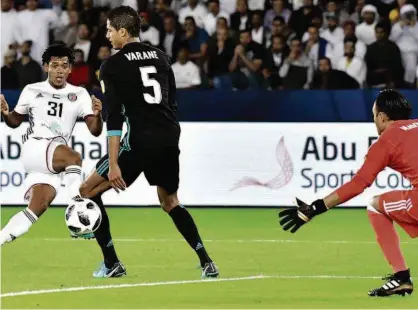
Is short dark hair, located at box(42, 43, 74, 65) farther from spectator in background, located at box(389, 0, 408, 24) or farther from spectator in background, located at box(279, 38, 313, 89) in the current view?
spectator in background, located at box(389, 0, 408, 24)

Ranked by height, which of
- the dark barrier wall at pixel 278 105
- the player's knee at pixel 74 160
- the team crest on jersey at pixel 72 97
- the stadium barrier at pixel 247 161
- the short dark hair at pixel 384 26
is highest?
the team crest on jersey at pixel 72 97

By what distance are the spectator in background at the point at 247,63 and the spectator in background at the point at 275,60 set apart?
117mm

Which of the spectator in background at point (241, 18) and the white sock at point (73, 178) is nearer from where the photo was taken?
the white sock at point (73, 178)

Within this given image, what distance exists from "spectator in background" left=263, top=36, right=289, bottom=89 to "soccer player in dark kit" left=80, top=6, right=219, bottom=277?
28.0 ft

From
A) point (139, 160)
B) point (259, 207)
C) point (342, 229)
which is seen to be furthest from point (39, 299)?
point (259, 207)

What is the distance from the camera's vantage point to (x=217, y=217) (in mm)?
15727

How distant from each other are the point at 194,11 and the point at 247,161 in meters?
4.29

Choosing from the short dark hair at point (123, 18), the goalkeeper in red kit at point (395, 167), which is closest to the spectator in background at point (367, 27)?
the short dark hair at point (123, 18)

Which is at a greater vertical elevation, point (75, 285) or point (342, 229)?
point (75, 285)

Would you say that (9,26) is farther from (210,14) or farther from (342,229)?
(342,229)

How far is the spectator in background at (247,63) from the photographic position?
1828 centimetres

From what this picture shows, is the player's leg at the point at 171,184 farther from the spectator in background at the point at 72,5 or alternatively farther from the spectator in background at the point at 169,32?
the spectator in background at the point at 72,5

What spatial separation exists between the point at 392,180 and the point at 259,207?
1814 mm

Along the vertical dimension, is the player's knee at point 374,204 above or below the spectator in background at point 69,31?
above
